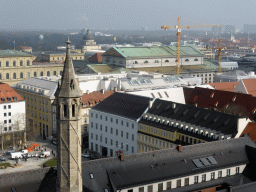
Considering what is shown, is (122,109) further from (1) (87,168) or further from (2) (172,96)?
(1) (87,168)

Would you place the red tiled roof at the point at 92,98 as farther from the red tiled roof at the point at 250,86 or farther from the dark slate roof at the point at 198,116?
the red tiled roof at the point at 250,86

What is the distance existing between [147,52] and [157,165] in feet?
415

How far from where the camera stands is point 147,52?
186250 mm

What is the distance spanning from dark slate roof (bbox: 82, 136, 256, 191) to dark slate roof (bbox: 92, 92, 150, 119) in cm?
3131

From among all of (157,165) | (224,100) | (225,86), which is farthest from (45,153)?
(225,86)

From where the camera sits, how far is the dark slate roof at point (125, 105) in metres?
99.3

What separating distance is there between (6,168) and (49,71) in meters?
90.5

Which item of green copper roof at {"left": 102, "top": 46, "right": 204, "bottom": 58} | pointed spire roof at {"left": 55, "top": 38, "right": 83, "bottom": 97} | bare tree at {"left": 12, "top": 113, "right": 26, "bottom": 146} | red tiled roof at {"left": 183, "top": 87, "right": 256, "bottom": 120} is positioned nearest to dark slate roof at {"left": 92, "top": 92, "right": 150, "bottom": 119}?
red tiled roof at {"left": 183, "top": 87, "right": 256, "bottom": 120}

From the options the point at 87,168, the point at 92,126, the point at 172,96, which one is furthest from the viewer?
the point at 172,96

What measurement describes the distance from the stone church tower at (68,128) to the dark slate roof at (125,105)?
5572 cm

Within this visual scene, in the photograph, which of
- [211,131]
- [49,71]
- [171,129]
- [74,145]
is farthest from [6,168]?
[49,71]

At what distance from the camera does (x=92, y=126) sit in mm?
108250

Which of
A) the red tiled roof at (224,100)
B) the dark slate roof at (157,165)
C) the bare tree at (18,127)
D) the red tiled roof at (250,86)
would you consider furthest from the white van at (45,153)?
the red tiled roof at (250,86)

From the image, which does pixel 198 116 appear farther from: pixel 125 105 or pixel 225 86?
pixel 225 86
